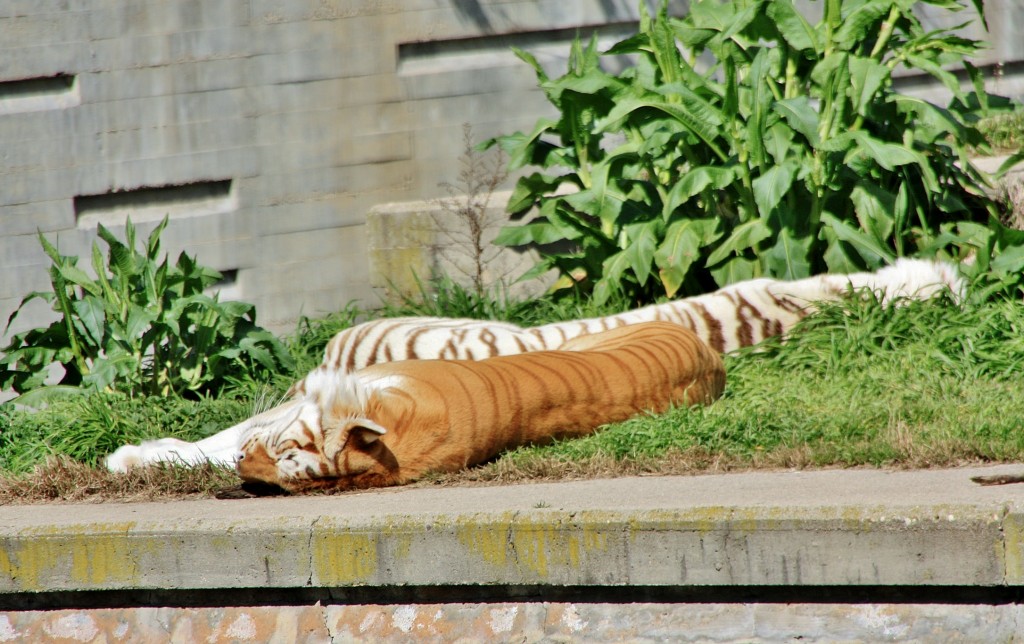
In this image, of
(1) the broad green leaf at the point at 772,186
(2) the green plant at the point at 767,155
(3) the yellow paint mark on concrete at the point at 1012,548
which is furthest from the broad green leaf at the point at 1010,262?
(3) the yellow paint mark on concrete at the point at 1012,548

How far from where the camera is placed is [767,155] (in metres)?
5.45

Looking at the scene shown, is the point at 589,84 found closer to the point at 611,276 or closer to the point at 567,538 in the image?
the point at 611,276

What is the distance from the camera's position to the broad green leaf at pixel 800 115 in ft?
16.9

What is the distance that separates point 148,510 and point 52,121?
3.57 m

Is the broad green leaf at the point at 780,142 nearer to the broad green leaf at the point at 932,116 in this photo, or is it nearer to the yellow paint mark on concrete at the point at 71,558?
the broad green leaf at the point at 932,116

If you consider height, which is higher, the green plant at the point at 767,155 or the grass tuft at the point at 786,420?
the green plant at the point at 767,155

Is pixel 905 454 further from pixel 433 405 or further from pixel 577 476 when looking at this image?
pixel 433 405

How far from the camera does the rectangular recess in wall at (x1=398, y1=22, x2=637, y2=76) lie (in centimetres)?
684

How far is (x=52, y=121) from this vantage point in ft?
21.2

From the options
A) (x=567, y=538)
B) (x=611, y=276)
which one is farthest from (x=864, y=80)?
(x=567, y=538)

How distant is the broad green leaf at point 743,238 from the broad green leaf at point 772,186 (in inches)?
7.6

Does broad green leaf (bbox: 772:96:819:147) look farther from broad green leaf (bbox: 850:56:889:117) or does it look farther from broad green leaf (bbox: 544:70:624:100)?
broad green leaf (bbox: 544:70:624:100)

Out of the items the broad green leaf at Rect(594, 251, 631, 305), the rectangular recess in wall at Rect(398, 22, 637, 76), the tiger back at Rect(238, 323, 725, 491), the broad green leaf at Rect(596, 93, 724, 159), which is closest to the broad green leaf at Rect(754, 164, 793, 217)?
the broad green leaf at Rect(596, 93, 724, 159)

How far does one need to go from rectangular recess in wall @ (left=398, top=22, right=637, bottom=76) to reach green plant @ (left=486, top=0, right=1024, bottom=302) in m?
0.90
